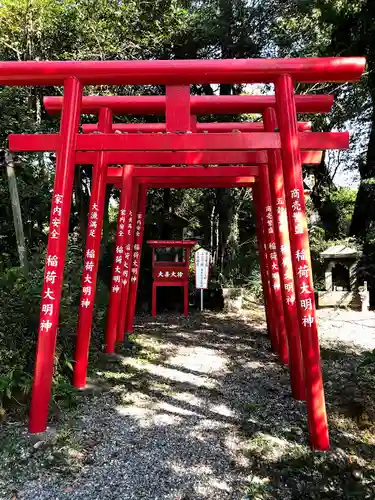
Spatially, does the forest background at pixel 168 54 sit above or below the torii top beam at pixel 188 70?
above

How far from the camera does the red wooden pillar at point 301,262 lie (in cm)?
335

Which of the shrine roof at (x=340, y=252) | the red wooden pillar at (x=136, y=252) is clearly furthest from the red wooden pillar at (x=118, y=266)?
the shrine roof at (x=340, y=252)

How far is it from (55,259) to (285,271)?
259 cm

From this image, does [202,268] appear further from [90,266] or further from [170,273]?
[90,266]

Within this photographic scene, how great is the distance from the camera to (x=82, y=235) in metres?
10.8

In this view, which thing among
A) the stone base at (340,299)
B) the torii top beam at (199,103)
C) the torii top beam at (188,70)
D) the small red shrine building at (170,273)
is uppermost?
the torii top beam at (199,103)

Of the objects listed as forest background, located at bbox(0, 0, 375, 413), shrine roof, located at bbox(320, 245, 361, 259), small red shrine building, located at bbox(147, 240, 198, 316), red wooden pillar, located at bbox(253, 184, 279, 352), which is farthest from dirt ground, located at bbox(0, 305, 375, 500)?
shrine roof, located at bbox(320, 245, 361, 259)

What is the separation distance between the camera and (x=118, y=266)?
6.59 metres

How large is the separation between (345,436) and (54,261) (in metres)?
2.96

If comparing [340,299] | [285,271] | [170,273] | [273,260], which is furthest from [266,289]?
[340,299]

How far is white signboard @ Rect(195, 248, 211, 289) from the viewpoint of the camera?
9.88 meters

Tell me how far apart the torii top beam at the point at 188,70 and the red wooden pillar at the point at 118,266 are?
10.0 feet

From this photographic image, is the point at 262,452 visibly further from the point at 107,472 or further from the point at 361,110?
the point at 361,110

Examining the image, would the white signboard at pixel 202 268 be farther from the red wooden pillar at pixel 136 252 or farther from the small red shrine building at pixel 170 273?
the red wooden pillar at pixel 136 252
